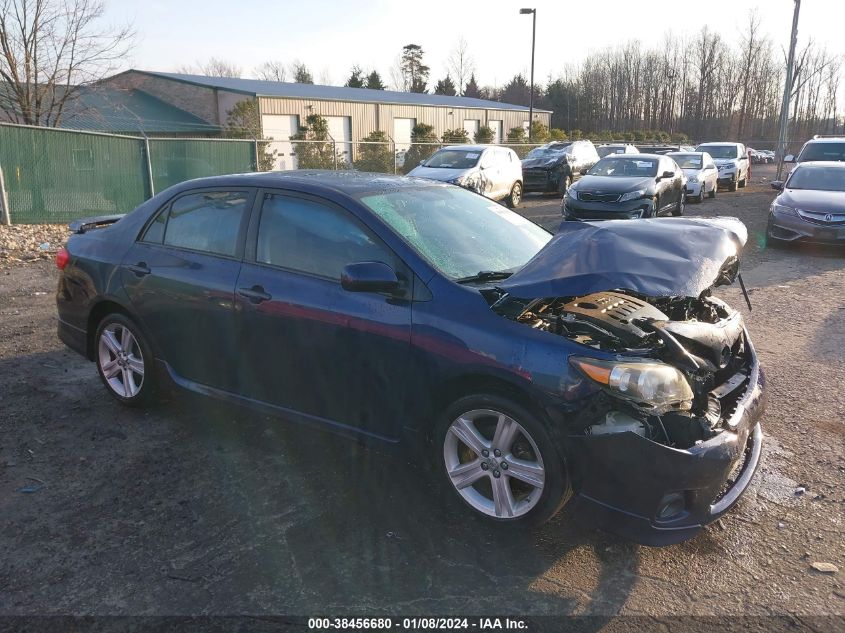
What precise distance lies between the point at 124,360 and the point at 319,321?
6.33ft

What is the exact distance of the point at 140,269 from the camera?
14.6 feet

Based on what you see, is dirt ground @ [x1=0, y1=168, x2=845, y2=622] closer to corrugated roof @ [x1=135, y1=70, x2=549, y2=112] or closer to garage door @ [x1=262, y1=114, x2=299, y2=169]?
garage door @ [x1=262, y1=114, x2=299, y2=169]

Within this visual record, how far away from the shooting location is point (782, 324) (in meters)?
7.06

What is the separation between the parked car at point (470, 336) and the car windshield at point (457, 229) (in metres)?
0.02

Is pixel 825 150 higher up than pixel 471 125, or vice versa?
pixel 471 125

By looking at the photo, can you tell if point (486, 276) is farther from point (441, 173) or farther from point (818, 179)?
point (441, 173)

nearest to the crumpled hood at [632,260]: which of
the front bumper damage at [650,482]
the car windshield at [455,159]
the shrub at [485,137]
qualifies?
the front bumper damage at [650,482]

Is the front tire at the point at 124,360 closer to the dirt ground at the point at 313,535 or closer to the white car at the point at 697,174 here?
the dirt ground at the point at 313,535

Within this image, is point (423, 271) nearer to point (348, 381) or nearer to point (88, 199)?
point (348, 381)

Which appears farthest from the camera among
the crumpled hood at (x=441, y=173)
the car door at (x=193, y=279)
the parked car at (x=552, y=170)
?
the parked car at (x=552, y=170)

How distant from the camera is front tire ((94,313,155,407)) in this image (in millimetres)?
4504

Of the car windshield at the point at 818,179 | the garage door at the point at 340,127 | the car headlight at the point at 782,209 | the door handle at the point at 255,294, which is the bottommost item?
the car headlight at the point at 782,209

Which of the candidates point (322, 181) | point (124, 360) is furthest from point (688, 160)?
point (124, 360)

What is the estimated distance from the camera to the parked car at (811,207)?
11008 mm
